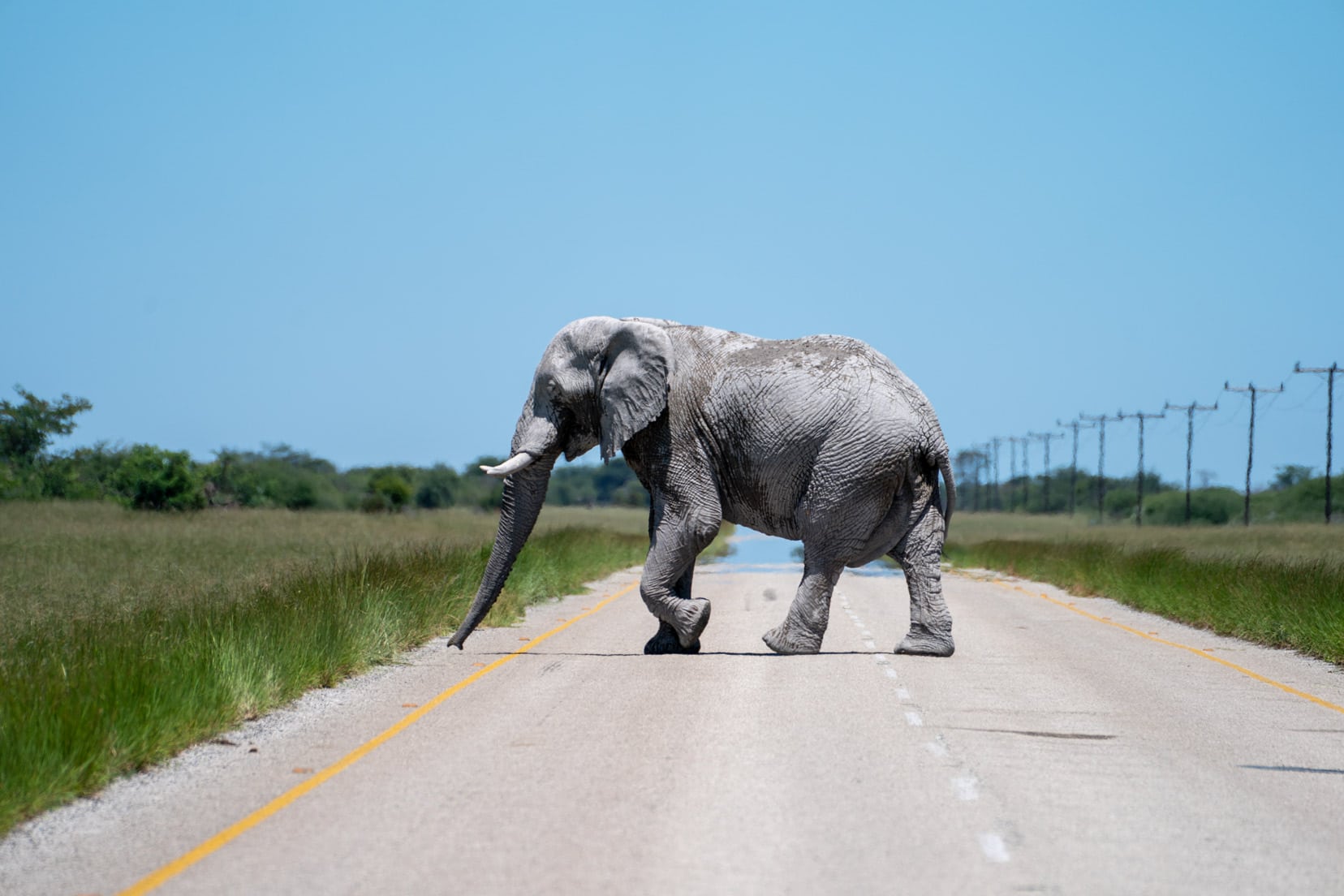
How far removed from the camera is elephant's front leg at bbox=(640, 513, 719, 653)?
1483cm

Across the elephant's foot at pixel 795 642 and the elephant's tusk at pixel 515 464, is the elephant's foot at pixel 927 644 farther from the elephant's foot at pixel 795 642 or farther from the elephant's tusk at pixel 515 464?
the elephant's tusk at pixel 515 464

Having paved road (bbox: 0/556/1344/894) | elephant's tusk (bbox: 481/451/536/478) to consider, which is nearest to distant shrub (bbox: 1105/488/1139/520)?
elephant's tusk (bbox: 481/451/536/478)

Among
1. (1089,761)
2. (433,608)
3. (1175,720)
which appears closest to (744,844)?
(1089,761)

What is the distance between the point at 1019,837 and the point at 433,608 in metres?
11.6

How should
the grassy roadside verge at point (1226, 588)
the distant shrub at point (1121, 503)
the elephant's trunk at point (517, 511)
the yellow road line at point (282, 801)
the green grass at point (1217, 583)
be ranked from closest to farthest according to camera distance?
the yellow road line at point (282, 801)
the elephant's trunk at point (517, 511)
the grassy roadside verge at point (1226, 588)
the green grass at point (1217, 583)
the distant shrub at point (1121, 503)

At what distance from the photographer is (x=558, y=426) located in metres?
15.7

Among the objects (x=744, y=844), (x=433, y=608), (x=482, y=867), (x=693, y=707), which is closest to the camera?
(x=482, y=867)

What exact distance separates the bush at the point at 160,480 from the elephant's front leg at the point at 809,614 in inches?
1698

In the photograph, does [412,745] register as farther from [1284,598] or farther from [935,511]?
[1284,598]

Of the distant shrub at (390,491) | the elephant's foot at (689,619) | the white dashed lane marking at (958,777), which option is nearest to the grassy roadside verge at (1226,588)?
the white dashed lane marking at (958,777)

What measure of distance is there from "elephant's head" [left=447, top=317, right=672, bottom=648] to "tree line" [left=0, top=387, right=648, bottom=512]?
123 ft

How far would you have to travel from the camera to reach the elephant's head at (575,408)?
48.9 feet

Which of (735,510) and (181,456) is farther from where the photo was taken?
(181,456)

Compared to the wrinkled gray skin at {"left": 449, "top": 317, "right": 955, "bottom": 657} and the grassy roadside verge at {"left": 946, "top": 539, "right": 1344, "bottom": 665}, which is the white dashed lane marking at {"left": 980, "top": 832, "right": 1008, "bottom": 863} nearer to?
the wrinkled gray skin at {"left": 449, "top": 317, "right": 955, "bottom": 657}
